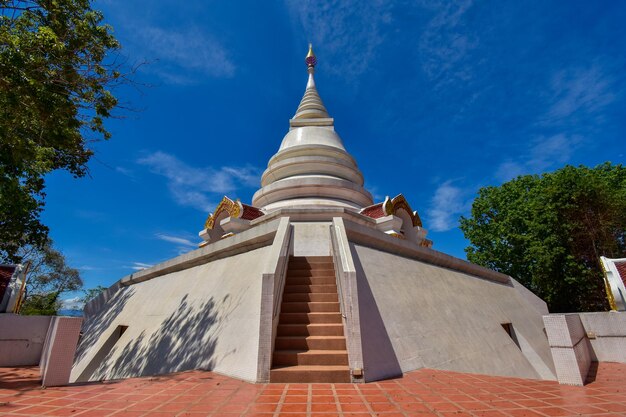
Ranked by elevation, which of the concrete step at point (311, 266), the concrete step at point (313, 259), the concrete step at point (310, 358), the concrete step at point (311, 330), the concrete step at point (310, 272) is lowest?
the concrete step at point (310, 358)

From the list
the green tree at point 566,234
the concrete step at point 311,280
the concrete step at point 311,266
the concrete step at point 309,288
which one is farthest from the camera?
the green tree at point 566,234

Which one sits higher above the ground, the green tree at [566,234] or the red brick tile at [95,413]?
the green tree at [566,234]

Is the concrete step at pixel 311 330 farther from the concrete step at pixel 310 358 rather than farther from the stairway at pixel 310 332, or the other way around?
the concrete step at pixel 310 358

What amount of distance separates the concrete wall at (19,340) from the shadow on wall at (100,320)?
163 centimetres

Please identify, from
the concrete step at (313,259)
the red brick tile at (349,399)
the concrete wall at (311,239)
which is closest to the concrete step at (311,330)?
the red brick tile at (349,399)

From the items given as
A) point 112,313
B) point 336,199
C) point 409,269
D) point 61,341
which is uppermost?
point 336,199

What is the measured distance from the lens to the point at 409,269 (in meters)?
8.24

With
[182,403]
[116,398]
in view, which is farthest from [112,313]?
[182,403]

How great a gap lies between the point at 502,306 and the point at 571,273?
11.9 meters

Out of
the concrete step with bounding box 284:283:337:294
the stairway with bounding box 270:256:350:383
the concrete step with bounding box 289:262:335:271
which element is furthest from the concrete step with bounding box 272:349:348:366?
the concrete step with bounding box 289:262:335:271

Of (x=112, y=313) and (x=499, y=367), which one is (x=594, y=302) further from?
(x=112, y=313)

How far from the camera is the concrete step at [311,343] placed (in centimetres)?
550

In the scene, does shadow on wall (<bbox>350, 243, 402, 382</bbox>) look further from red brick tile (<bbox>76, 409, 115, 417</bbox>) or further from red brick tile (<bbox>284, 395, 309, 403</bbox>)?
red brick tile (<bbox>76, 409, 115, 417</bbox>)

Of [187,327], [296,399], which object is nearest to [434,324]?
[296,399]
